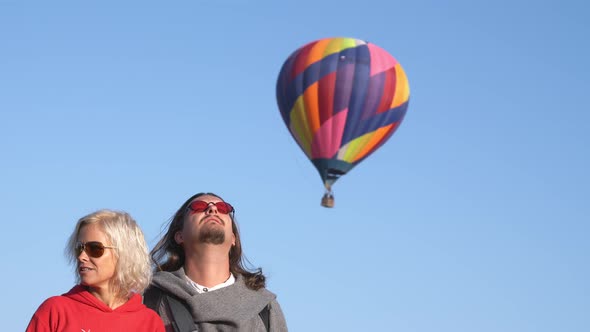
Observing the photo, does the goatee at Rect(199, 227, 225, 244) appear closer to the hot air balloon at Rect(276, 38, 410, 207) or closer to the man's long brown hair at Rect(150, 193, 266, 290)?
the man's long brown hair at Rect(150, 193, 266, 290)

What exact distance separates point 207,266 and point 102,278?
8.81 ft

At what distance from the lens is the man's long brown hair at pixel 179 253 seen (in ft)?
42.0

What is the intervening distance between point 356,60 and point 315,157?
261 cm

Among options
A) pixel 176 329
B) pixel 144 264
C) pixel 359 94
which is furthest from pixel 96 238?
pixel 359 94

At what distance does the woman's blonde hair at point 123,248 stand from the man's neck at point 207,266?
2.28 meters

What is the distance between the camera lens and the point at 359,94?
1126 inches

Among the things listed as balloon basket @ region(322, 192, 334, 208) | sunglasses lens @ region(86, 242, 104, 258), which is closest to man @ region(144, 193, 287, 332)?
sunglasses lens @ region(86, 242, 104, 258)

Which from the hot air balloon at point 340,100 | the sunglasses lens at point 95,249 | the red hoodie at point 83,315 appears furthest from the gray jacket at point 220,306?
the hot air balloon at point 340,100

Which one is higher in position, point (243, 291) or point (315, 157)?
point (315, 157)

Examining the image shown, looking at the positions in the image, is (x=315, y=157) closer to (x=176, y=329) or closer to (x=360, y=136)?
(x=360, y=136)

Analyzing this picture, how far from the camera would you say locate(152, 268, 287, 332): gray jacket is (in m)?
12.1

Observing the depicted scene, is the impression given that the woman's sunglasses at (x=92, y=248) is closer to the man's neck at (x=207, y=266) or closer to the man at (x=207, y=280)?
the man at (x=207, y=280)

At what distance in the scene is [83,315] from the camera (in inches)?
389

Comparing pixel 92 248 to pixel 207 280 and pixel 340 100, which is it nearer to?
pixel 207 280
